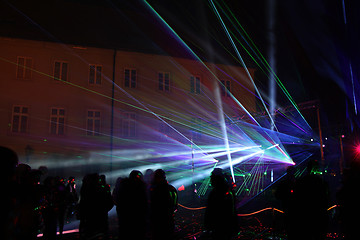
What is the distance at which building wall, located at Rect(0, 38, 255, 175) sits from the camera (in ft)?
67.4

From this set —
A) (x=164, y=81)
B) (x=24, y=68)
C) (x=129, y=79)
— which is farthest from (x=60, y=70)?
(x=164, y=81)

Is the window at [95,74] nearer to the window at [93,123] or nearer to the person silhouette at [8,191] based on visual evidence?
the window at [93,123]

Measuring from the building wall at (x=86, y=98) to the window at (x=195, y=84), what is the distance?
0.31 metres

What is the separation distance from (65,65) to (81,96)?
290 cm

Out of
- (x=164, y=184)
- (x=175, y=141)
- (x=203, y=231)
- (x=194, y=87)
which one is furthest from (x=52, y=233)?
(x=194, y=87)

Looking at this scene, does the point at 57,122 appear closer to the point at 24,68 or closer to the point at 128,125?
the point at 24,68

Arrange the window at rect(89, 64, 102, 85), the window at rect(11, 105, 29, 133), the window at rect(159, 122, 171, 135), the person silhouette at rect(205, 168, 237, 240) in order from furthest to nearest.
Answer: the window at rect(159, 122, 171, 135) < the window at rect(89, 64, 102, 85) < the window at rect(11, 105, 29, 133) < the person silhouette at rect(205, 168, 237, 240)

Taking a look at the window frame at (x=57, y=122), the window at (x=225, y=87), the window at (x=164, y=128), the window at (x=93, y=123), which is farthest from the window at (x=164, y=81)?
the window frame at (x=57, y=122)

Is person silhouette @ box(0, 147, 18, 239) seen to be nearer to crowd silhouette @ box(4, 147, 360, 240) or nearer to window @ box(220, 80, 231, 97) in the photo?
crowd silhouette @ box(4, 147, 360, 240)

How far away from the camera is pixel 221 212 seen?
4641 millimetres

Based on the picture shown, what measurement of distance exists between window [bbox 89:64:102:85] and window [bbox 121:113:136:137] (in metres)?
3.66

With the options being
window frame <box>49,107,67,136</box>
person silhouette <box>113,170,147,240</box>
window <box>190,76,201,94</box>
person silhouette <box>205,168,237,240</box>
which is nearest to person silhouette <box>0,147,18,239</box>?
person silhouette <box>113,170,147,240</box>

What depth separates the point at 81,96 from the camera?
22.4 metres

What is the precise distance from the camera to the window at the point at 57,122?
21.3 meters
